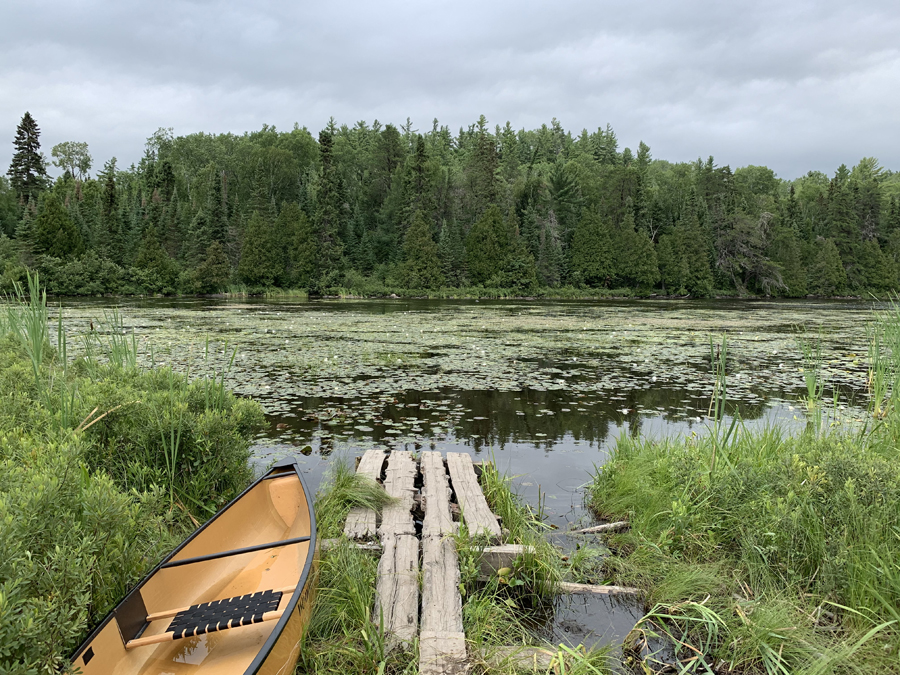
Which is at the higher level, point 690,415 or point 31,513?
point 31,513

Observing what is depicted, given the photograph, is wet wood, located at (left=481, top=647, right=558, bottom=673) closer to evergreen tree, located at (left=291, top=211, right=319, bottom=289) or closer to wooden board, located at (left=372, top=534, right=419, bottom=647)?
wooden board, located at (left=372, top=534, right=419, bottom=647)

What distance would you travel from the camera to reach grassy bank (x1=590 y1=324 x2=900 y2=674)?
8.71 ft

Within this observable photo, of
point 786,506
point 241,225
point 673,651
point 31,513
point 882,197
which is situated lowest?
point 673,651

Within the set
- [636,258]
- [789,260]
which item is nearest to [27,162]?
[636,258]

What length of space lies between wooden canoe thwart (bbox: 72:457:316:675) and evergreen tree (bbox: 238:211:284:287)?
50.7m

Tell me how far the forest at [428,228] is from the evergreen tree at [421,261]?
0.14m

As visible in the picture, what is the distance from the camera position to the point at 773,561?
10.8ft

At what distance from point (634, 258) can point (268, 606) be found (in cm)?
5787

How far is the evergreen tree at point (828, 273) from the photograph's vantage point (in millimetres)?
57562

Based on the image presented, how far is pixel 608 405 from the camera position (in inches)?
328

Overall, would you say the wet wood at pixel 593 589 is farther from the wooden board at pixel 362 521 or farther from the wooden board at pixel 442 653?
the wooden board at pixel 362 521

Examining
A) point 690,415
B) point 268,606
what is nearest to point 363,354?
point 690,415

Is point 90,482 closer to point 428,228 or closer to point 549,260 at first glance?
point 428,228

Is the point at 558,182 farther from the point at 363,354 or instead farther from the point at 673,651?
the point at 673,651
